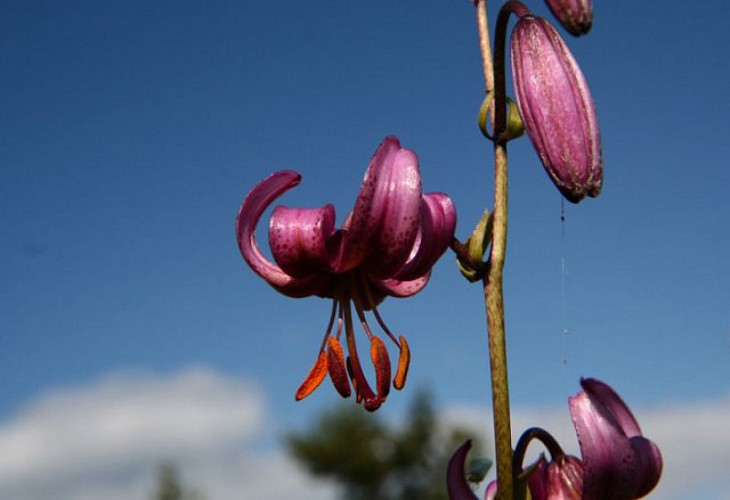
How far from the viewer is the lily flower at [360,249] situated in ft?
3.84

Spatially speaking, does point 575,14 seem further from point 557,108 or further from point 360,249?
point 360,249

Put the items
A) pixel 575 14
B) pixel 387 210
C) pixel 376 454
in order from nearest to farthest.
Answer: pixel 575 14, pixel 387 210, pixel 376 454

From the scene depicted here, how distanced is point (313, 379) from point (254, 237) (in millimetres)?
218

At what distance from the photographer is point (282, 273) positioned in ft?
4.47

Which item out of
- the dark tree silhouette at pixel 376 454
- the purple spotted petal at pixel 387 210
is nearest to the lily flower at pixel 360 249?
the purple spotted petal at pixel 387 210

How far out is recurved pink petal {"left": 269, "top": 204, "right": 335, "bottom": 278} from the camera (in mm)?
1279

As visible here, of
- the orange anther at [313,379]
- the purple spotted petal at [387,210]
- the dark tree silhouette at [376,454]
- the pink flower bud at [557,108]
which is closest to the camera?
the pink flower bud at [557,108]

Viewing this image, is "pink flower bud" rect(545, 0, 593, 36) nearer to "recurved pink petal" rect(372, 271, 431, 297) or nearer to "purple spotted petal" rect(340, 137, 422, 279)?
"purple spotted petal" rect(340, 137, 422, 279)

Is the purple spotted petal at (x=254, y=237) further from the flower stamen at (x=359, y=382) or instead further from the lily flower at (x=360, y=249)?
the flower stamen at (x=359, y=382)

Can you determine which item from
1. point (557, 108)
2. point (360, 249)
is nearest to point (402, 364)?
point (360, 249)

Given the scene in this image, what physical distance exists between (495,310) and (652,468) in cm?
28

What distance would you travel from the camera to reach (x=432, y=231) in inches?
48.3

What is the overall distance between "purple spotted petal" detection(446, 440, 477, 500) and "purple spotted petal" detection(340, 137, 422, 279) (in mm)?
244

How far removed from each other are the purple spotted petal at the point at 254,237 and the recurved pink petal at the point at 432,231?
0.16 m
